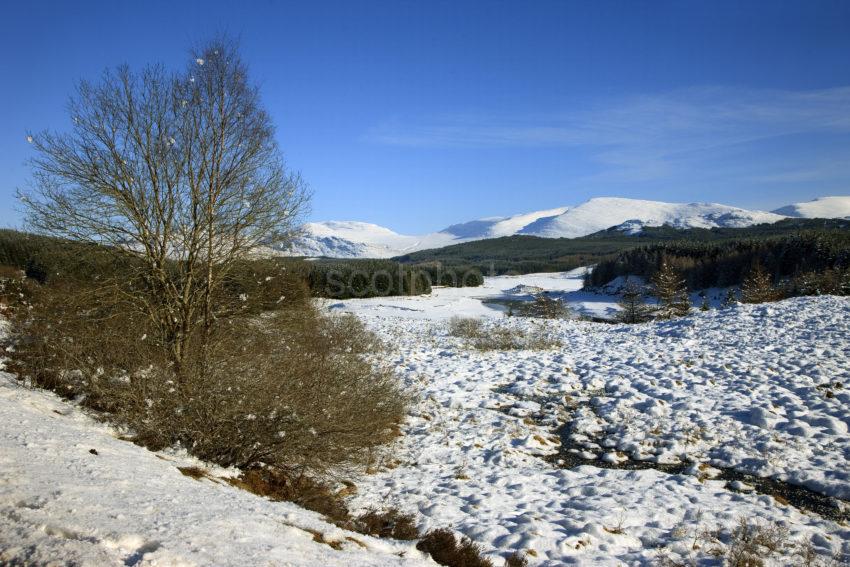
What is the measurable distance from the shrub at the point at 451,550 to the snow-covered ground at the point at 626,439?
0.48m

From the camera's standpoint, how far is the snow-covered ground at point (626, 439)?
6.27 meters

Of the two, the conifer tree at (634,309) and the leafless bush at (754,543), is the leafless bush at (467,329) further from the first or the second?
the conifer tree at (634,309)

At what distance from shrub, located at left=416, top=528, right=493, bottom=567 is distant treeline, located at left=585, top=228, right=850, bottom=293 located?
55.4 meters

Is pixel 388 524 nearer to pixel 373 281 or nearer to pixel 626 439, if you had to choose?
pixel 626 439

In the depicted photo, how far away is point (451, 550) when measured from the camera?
5254mm

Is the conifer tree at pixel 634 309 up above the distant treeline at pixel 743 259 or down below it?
below

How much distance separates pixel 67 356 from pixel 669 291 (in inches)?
1537

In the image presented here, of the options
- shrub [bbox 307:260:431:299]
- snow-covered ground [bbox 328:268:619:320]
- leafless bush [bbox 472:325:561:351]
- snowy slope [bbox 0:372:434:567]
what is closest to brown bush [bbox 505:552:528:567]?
snowy slope [bbox 0:372:434:567]

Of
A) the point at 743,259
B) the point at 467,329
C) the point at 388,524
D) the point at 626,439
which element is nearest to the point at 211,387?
the point at 388,524

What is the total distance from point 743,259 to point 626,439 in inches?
2802

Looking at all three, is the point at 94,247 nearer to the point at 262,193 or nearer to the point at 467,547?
the point at 262,193

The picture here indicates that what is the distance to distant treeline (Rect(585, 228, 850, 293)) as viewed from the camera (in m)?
58.9

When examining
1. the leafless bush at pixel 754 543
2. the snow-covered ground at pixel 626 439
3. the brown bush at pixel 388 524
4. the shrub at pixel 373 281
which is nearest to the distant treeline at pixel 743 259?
the shrub at pixel 373 281

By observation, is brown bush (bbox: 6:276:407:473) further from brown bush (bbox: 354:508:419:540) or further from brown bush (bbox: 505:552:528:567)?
brown bush (bbox: 505:552:528:567)
